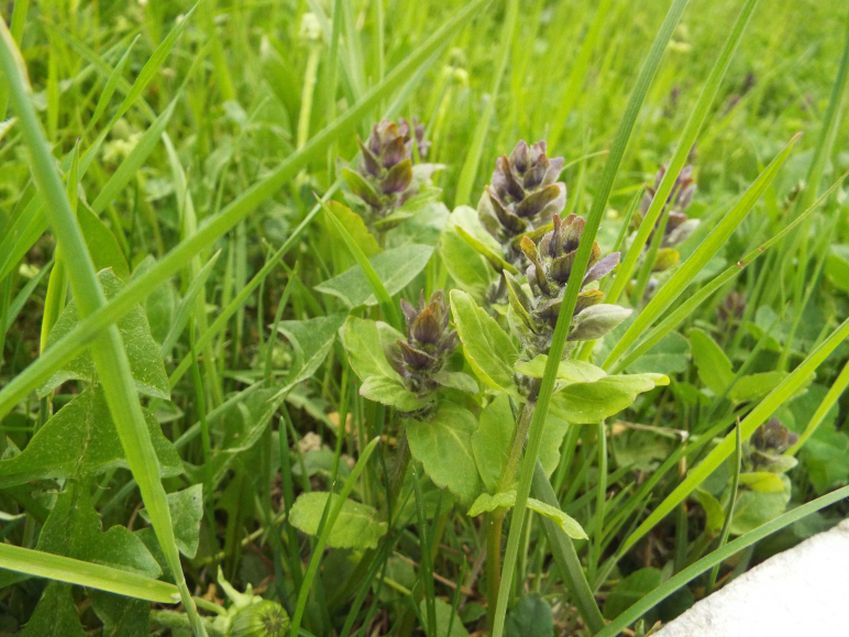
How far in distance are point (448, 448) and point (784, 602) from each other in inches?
15.4

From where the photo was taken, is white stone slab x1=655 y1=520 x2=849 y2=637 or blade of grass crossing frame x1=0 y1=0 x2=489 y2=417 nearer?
blade of grass crossing frame x1=0 y1=0 x2=489 y2=417

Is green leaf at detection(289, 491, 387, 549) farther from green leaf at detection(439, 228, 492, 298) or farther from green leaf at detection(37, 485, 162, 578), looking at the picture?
green leaf at detection(439, 228, 492, 298)

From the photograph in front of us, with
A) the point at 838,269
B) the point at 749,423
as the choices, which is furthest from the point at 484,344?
the point at 838,269

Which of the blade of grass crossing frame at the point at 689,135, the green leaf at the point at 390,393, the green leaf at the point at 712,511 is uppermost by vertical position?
the blade of grass crossing frame at the point at 689,135

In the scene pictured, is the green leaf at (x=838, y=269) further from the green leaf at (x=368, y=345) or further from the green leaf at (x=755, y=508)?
the green leaf at (x=368, y=345)

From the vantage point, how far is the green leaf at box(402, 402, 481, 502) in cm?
78

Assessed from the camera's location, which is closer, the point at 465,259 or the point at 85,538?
the point at 85,538

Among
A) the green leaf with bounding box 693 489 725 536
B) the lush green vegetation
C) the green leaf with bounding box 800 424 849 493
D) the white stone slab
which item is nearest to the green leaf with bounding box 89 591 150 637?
the lush green vegetation

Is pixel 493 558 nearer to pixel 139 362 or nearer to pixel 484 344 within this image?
pixel 484 344

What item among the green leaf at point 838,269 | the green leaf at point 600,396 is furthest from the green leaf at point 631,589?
the green leaf at point 838,269

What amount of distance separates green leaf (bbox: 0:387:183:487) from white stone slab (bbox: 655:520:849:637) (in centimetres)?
56

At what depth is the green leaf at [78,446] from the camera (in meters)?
0.73

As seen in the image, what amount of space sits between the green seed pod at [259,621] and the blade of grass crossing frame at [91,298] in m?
→ 0.18

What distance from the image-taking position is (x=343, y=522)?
865mm
